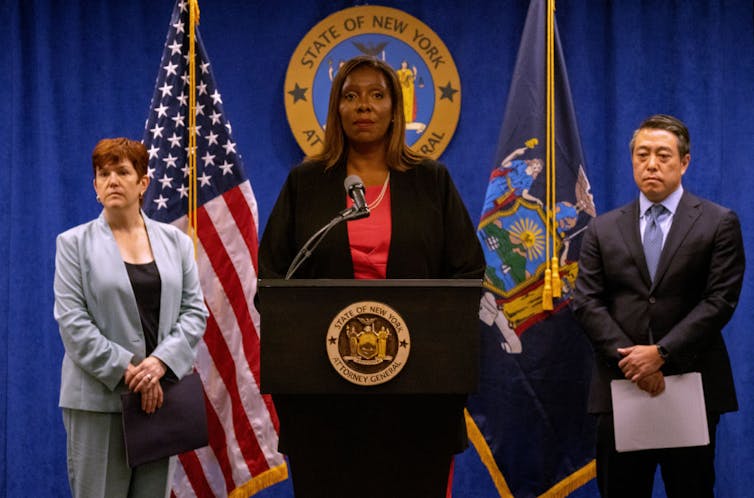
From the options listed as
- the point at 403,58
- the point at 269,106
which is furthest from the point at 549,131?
the point at 269,106

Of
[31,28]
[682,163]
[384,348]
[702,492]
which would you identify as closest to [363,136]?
[384,348]

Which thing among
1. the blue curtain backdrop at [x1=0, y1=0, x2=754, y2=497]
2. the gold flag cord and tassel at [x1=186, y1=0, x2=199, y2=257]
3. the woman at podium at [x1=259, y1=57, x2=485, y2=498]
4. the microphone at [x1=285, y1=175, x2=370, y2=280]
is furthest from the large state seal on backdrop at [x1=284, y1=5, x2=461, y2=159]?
the microphone at [x1=285, y1=175, x2=370, y2=280]

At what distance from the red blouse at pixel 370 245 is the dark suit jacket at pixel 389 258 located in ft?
0.06

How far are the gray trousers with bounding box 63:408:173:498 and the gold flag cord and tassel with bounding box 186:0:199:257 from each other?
96cm

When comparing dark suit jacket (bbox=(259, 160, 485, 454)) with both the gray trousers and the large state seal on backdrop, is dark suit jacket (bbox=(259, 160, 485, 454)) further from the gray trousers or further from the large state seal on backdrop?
the large state seal on backdrop

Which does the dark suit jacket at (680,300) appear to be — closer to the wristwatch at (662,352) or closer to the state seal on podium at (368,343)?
the wristwatch at (662,352)

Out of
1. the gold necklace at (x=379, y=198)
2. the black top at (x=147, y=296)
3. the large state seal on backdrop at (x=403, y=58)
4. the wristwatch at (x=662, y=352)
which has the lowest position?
the wristwatch at (x=662, y=352)

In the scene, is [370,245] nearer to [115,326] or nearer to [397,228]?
[397,228]

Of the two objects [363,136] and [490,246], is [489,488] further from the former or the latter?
[363,136]

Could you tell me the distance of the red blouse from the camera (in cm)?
204

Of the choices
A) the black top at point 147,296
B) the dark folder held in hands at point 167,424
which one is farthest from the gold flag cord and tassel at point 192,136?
the dark folder held in hands at point 167,424

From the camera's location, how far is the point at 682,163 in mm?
3213

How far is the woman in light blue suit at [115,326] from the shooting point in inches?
114

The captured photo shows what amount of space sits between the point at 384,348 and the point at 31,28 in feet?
11.3
